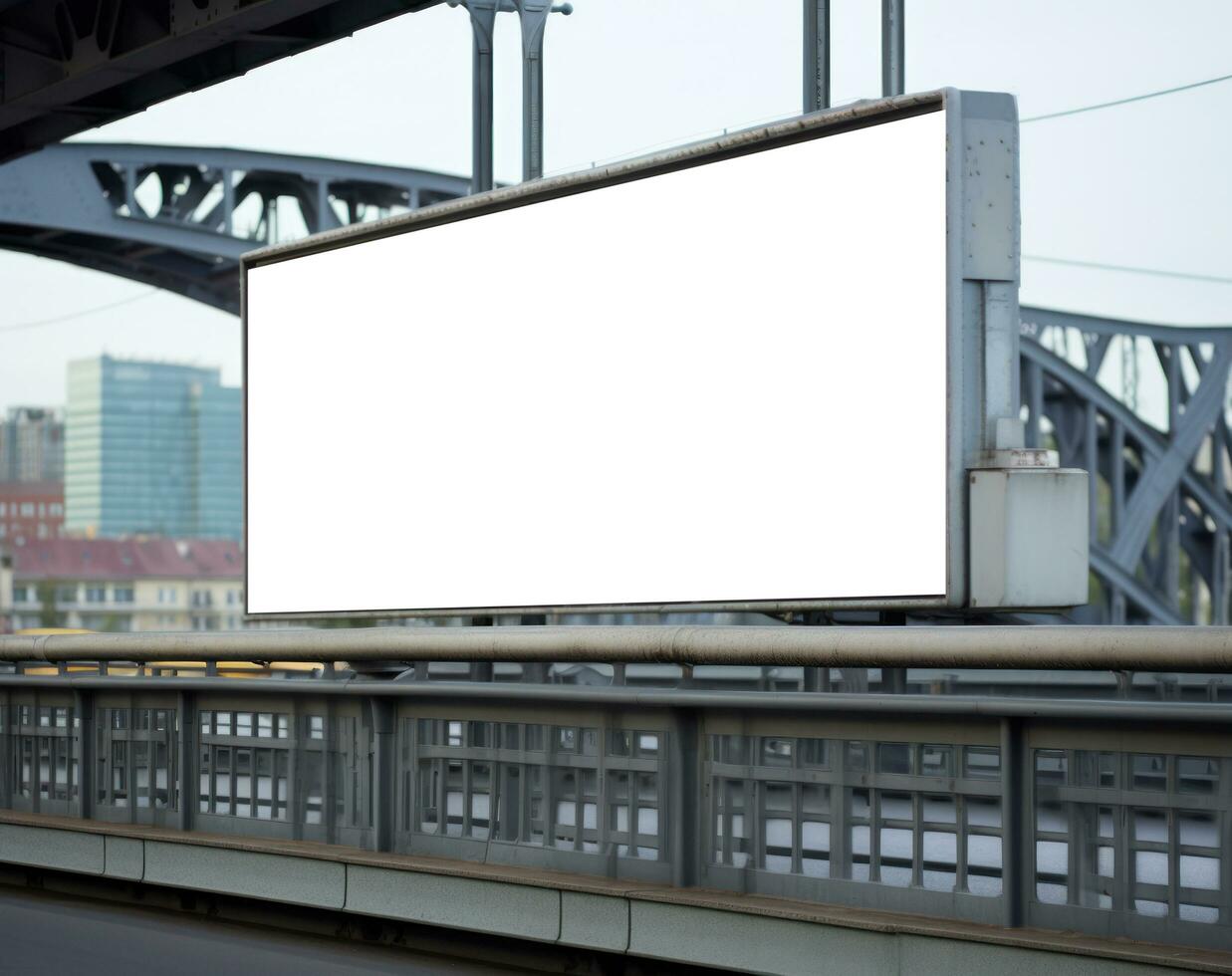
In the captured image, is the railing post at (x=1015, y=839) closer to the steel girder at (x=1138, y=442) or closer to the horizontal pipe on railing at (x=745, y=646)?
the horizontal pipe on railing at (x=745, y=646)

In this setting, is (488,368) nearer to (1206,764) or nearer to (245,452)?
(245,452)

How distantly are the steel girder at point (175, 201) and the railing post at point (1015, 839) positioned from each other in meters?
34.7

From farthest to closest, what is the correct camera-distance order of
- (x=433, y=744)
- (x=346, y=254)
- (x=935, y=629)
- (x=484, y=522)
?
(x=346, y=254)
(x=484, y=522)
(x=433, y=744)
(x=935, y=629)

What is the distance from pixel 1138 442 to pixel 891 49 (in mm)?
60137

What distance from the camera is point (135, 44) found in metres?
16.2

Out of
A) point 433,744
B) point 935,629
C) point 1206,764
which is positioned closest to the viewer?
point 1206,764

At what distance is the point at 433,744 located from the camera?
8.50 metres

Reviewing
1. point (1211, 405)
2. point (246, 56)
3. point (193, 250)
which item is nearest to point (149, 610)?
point (1211, 405)

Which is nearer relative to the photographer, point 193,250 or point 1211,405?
point 193,250

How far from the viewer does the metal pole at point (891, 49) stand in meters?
10.8

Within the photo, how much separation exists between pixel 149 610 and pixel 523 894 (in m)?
191

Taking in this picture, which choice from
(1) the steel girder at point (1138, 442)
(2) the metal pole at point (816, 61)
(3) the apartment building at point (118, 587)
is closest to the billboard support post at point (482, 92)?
(2) the metal pole at point (816, 61)

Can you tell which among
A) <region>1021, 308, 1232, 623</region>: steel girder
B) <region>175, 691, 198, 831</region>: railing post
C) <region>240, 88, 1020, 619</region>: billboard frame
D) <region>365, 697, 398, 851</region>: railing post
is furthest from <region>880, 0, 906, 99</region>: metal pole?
<region>1021, 308, 1232, 623</region>: steel girder

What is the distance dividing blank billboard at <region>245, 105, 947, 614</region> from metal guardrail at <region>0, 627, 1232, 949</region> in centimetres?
264
